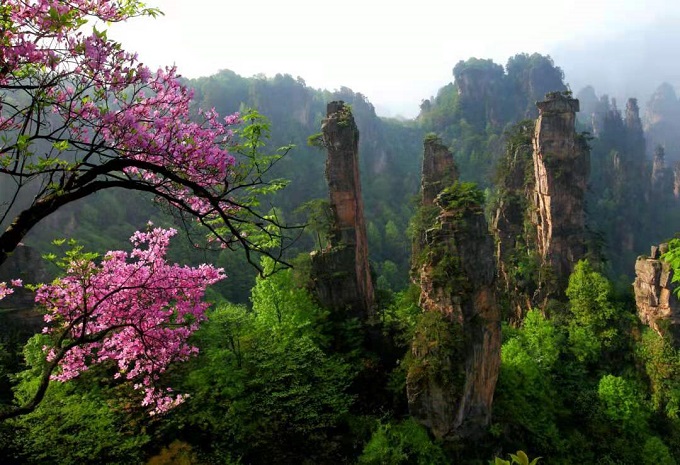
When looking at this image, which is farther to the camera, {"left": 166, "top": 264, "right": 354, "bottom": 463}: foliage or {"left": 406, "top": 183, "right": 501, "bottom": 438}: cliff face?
{"left": 406, "top": 183, "right": 501, "bottom": 438}: cliff face

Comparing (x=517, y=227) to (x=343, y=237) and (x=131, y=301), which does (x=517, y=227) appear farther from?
(x=131, y=301)

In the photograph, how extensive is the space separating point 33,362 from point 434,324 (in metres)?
20.7

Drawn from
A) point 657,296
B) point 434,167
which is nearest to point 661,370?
point 657,296

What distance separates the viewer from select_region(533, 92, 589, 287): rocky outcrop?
43.1 metres

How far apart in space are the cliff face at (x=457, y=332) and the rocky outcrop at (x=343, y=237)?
8.09m

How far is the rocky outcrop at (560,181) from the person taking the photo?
43094 millimetres

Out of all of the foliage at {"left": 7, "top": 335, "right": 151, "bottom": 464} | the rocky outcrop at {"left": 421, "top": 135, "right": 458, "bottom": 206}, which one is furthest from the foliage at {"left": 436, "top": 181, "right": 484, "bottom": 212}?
the rocky outcrop at {"left": 421, "top": 135, "right": 458, "bottom": 206}

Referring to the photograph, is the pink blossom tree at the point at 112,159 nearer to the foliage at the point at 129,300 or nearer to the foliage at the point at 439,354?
the foliage at the point at 129,300

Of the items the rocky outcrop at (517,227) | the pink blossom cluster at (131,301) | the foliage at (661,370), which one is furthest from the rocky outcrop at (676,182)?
the pink blossom cluster at (131,301)

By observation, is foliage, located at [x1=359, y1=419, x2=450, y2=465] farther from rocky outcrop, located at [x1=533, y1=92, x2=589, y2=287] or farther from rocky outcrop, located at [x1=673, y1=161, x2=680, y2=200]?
rocky outcrop, located at [x1=673, y1=161, x2=680, y2=200]

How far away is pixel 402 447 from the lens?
73.0 feet

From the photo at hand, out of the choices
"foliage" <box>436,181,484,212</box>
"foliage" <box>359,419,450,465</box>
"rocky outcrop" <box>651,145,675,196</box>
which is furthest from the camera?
"rocky outcrop" <box>651,145,675,196</box>

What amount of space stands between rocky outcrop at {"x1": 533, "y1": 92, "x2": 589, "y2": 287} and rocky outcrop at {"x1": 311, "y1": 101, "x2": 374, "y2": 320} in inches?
827

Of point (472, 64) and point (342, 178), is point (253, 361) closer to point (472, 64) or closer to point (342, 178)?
point (342, 178)
